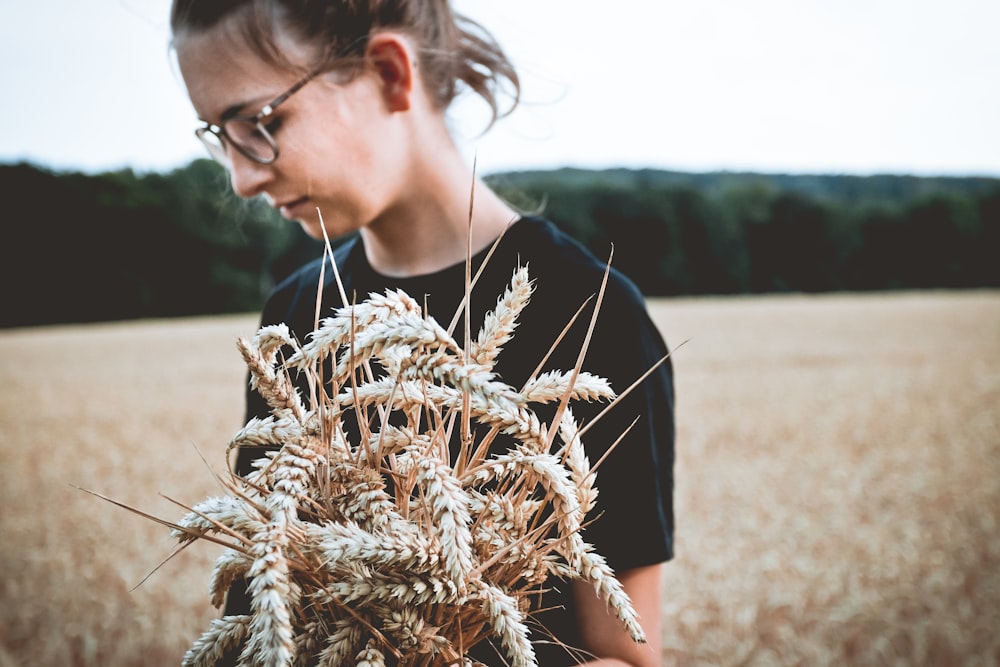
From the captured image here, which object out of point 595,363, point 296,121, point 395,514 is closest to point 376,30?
point 296,121

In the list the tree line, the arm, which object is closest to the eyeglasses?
the arm

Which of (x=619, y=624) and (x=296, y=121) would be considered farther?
(x=296, y=121)

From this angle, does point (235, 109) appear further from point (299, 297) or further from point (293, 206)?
point (299, 297)

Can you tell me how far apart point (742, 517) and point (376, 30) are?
5.22m

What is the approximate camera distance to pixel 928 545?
5.20 m

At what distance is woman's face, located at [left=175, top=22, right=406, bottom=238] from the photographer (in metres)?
1.50

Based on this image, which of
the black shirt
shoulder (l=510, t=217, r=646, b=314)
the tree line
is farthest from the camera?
the tree line

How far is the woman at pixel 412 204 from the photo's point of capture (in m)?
1.44

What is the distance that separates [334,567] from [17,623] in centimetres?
499

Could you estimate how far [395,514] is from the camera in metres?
0.74

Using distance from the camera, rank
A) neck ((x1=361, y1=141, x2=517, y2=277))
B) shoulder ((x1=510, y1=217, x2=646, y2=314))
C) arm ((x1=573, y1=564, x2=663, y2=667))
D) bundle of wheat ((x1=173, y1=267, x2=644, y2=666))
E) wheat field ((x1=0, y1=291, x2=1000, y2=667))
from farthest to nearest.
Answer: wheat field ((x1=0, y1=291, x2=1000, y2=667)) < neck ((x1=361, y1=141, x2=517, y2=277)) < shoulder ((x1=510, y1=217, x2=646, y2=314)) < arm ((x1=573, y1=564, x2=663, y2=667)) < bundle of wheat ((x1=173, y1=267, x2=644, y2=666))

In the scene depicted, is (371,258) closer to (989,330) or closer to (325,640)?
(325,640)

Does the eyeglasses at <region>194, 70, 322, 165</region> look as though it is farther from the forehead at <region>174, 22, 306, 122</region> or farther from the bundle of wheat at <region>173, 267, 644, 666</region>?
the bundle of wheat at <region>173, 267, 644, 666</region>

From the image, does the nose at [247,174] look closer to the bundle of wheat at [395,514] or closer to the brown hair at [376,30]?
the brown hair at [376,30]
